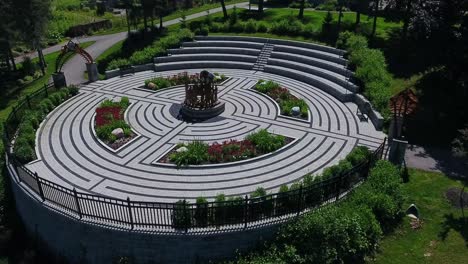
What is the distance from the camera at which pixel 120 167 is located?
18688 mm

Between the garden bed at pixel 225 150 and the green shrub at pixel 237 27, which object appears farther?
the green shrub at pixel 237 27

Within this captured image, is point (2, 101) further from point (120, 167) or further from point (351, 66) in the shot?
point (351, 66)

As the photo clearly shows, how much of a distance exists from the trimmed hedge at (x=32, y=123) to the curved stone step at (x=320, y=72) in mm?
16034

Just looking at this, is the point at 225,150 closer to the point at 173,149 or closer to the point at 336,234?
the point at 173,149

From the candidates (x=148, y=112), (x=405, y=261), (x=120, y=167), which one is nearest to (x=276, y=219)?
(x=405, y=261)

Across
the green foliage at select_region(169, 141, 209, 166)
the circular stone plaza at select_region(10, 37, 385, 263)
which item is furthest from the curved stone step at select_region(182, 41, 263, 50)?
the green foliage at select_region(169, 141, 209, 166)

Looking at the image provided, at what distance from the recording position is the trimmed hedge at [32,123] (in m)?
19.1

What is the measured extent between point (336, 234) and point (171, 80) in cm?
1937

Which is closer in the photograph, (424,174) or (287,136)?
(424,174)

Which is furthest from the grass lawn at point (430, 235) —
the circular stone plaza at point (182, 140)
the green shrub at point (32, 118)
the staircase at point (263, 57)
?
the green shrub at point (32, 118)

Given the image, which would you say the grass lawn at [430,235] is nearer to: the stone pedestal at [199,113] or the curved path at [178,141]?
the curved path at [178,141]

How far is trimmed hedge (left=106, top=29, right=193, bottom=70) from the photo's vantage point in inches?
1294

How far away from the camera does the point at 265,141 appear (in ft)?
66.5

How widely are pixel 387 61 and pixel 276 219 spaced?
796 inches
